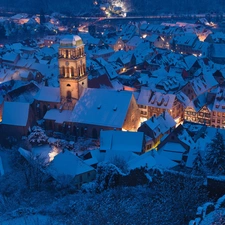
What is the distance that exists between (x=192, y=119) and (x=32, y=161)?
1022 inches

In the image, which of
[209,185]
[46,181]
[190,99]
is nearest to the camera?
[209,185]

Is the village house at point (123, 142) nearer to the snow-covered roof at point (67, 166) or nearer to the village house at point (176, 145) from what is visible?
the village house at point (176, 145)

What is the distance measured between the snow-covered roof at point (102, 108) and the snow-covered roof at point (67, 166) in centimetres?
1084

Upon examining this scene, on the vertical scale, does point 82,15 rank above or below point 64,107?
below

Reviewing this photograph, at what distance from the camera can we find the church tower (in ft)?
165

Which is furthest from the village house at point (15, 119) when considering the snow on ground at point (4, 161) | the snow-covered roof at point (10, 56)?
the snow-covered roof at point (10, 56)

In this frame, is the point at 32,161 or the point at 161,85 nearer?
the point at 32,161

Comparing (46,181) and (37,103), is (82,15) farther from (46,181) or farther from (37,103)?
(46,181)

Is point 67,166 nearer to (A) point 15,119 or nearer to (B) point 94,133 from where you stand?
(B) point 94,133

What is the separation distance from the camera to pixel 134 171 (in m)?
31.3

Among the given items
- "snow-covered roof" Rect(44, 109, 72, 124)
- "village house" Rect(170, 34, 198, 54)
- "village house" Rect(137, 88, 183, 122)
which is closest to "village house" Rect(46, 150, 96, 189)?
"snow-covered roof" Rect(44, 109, 72, 124)

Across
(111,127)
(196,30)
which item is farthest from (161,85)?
(196,30)

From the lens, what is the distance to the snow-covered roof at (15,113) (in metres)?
50.2

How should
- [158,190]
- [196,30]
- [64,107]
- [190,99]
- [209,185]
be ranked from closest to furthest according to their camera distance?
1. [209,185]
2. [158,190]
3. [64,107]
4. [190,99]
5. [196,30]
